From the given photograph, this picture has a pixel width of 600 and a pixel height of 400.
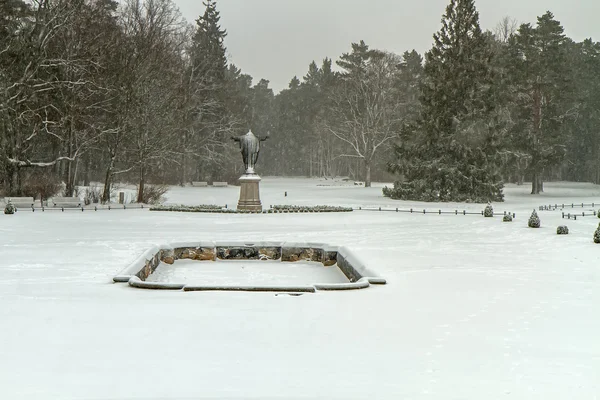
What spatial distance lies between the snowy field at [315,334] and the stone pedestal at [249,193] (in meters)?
15.6

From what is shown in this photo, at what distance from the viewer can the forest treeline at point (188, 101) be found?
115 ft

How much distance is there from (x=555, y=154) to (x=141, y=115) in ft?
126

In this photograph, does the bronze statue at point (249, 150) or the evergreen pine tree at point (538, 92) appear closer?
the bronze statue at point (249, 150)

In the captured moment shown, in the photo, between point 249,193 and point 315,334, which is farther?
point 249,193

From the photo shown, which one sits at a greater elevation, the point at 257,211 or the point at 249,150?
the point at 249,150

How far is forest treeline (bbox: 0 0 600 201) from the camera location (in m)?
34.9

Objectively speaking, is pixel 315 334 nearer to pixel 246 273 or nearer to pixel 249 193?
pixel 246 273

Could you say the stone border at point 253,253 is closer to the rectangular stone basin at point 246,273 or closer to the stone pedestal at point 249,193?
the rectangular stone basin at point 246,273

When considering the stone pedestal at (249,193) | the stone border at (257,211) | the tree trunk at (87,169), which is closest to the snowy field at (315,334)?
the stone border at (257,211)

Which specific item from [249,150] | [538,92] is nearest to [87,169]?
[249,150]

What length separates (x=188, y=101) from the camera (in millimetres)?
53844

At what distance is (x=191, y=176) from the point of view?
83.3 m

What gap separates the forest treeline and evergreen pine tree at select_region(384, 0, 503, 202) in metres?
0.09

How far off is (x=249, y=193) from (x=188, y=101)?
2481cm
